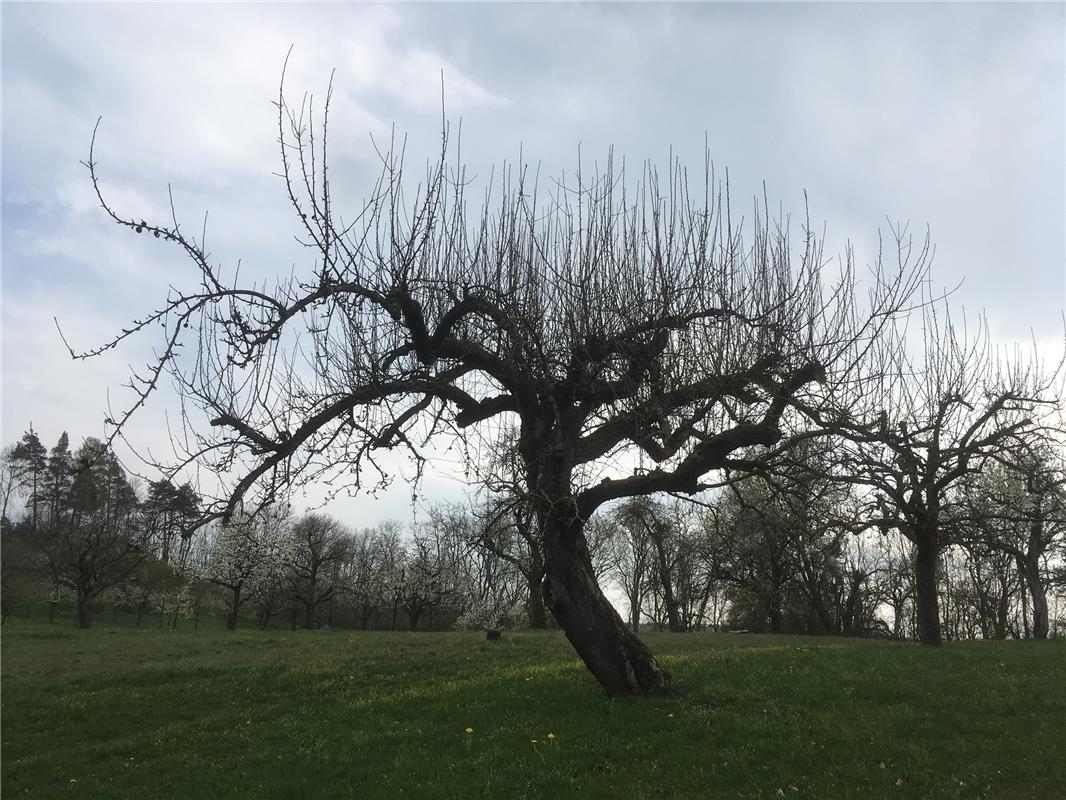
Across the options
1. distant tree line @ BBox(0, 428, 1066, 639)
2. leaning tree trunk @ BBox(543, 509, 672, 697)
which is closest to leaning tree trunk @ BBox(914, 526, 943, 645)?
distant tree line @ BBox(0, 428, 1066, 639)

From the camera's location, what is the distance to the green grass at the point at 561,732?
24.2 ft

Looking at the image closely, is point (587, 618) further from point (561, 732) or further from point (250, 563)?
point (250, 563)

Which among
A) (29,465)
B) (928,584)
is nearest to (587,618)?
(928,584)

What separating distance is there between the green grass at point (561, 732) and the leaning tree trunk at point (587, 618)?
1.78 feet

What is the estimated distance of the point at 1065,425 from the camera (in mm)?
A: 17188

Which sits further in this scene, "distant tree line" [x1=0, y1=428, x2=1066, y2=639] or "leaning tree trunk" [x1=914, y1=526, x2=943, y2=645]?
"distant tree line" [x1=0, y1=428, x2=1066, y2=639]

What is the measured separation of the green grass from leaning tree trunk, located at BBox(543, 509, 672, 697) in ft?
1.78

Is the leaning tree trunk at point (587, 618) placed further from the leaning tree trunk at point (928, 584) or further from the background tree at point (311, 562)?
the background tree at point (311, 562)

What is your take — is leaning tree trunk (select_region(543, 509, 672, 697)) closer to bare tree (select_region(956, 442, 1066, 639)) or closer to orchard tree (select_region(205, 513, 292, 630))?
bare tree (select_region(956, 442, 1066, 639))

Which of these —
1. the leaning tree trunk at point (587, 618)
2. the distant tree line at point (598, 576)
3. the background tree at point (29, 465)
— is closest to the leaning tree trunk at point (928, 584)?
the distant tree line at point (598, 576)

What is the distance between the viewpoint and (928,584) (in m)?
18.8

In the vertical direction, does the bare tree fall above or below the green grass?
above

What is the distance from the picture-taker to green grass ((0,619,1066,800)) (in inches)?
290

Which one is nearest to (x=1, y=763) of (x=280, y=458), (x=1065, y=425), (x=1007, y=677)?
(x=280, y=458)
